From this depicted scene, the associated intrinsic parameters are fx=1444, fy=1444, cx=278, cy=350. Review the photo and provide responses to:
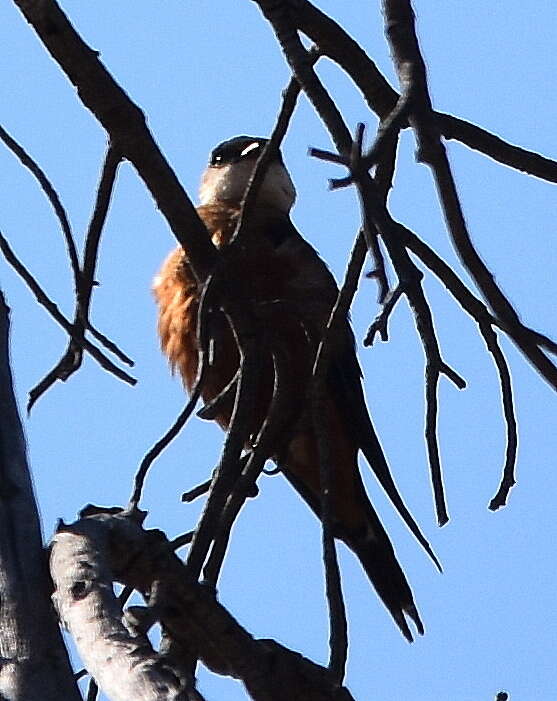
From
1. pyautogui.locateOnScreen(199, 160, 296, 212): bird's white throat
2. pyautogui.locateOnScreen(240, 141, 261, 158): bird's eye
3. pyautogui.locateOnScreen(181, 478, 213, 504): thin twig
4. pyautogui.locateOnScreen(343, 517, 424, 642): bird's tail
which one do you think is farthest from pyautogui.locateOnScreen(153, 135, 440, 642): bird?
pyautogui.locateOnScreen(181, 478, 213, 504): thin twig

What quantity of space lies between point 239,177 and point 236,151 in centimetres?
29

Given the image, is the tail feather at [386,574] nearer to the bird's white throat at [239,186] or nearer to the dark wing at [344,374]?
the dark wing at [344,374]

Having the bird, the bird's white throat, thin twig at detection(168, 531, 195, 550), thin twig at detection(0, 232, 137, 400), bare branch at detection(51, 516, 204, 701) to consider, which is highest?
the bird's white throat

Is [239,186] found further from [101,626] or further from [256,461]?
[101,626]

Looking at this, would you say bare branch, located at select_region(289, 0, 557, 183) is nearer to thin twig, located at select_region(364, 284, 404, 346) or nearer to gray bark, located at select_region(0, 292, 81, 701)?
thin twig, located at select_region(364, 284, 404, 346)

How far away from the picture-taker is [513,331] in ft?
5.61

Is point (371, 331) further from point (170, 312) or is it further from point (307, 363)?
point (170, 312)

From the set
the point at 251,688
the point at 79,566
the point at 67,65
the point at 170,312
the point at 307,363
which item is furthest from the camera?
the point at 170,312

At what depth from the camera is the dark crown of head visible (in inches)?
223

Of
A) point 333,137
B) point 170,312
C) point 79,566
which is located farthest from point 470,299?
point 170,312

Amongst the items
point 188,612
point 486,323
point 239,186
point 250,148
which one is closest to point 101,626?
point 188,612

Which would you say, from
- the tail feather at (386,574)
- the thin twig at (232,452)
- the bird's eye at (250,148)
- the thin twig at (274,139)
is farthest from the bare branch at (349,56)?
the bird's eye at (250,148)

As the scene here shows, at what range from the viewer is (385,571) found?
429cm

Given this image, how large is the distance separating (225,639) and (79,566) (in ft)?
0.84
